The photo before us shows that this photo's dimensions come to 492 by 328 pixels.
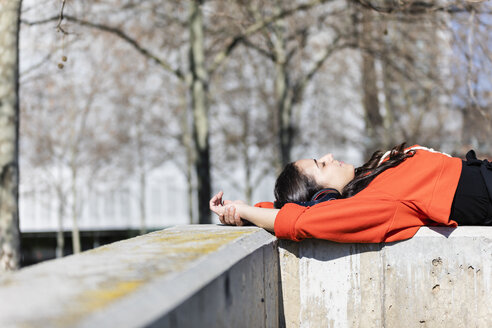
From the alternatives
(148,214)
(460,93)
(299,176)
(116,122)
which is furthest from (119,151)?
(299,176)

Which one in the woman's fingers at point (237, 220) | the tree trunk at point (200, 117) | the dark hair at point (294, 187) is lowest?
the woman's fingers at point (237, 220)

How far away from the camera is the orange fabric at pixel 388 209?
294 centimetres

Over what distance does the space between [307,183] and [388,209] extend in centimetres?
64

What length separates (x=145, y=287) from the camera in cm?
134

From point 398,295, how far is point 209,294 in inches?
73.4

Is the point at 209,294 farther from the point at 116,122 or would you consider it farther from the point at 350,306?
the point at 116,122

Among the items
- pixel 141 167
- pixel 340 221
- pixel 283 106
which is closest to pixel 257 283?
pixel 340 221

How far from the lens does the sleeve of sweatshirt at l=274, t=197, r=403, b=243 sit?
9.61 feet

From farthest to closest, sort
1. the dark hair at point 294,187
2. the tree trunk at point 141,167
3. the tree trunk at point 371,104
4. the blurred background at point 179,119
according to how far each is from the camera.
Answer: the tree trunk at point 141,167
the tree trunk at point 371,104
the blurred background at point 179,119
the dark hair at point 294,187

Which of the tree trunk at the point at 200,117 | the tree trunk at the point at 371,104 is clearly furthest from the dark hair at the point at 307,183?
the tree trunk at the point at 371,104

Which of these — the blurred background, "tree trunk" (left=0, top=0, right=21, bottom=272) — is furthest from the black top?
the blurred background

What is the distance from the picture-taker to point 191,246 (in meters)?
2.20

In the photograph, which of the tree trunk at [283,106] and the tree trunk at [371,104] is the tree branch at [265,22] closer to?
the tree trunk at [283,106]

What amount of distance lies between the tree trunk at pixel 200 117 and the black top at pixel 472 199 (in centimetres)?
623
